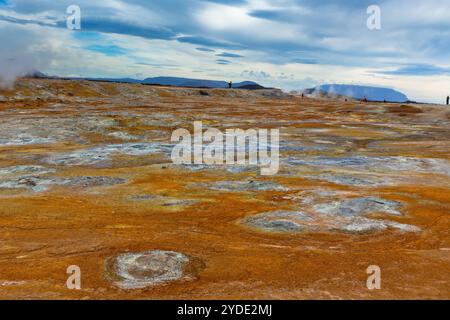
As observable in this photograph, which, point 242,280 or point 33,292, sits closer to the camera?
point 33,292

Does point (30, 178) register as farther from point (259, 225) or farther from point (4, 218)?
point (259, 225)

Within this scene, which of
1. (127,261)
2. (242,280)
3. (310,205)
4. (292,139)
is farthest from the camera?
(292,139)

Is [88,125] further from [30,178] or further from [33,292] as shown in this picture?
[33,292]

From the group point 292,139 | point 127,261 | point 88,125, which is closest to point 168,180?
point 127,261

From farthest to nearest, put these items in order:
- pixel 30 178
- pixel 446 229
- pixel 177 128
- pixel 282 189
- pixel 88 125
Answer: pixel 177 128 → pixel 88 125 → pixel 30 178 → pixel 282 189 → pixel 446 229

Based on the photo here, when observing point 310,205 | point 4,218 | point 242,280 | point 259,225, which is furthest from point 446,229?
point 4,218
